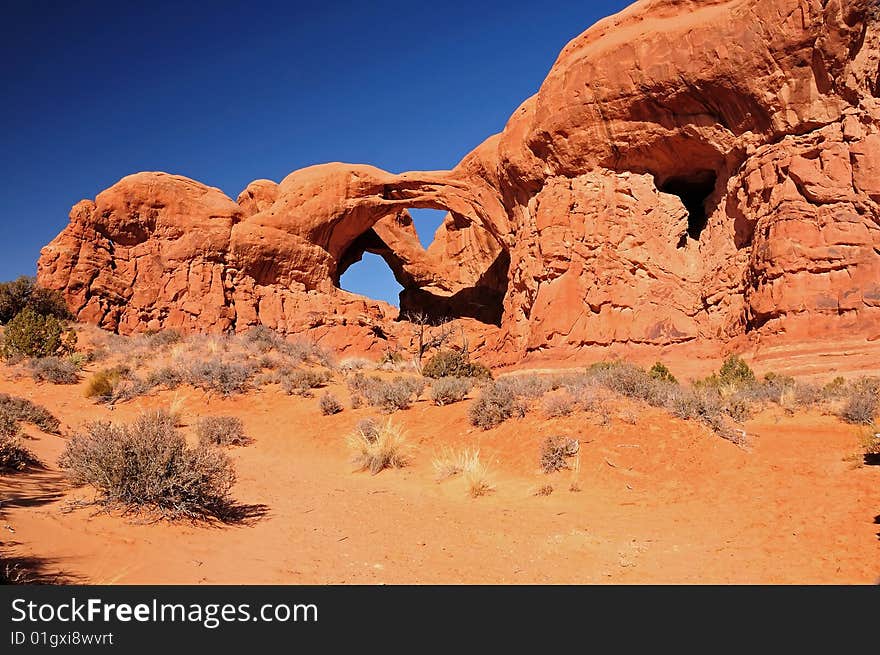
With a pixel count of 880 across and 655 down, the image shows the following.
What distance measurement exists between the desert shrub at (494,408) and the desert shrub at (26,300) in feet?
71.8

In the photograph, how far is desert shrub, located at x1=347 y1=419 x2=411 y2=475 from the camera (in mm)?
9500

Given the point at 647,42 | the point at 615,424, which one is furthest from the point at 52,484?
the point at 647,42

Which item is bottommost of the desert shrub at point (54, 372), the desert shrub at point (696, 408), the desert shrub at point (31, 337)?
the desert shrub at point (696, 408)

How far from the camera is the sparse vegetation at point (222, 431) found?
11.2m

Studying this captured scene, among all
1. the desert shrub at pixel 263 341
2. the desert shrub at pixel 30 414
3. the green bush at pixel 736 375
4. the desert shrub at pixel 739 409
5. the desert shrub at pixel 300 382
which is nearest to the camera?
the desert shrub at pixel 30 414

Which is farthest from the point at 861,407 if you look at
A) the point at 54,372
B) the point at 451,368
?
the point at 54,372

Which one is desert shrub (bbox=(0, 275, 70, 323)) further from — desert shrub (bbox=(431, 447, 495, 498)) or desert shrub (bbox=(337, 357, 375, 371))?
desert shrub (bbox=(431, 447, 495, 498))

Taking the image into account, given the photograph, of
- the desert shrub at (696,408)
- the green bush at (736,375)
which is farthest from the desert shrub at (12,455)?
the green bush at (736,375)

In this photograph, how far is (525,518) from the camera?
21.5ft

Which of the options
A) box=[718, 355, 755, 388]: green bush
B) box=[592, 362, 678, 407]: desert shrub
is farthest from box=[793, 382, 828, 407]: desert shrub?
box=[592, 362, 678, 407]: desert shrub

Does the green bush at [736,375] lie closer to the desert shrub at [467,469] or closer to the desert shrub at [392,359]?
the desert shrub at [467,469]

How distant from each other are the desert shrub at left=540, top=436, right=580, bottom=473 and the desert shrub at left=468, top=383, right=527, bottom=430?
1621 millimetres

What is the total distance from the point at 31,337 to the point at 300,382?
9277 mm

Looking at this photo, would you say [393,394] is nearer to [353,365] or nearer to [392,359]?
[353,365]
